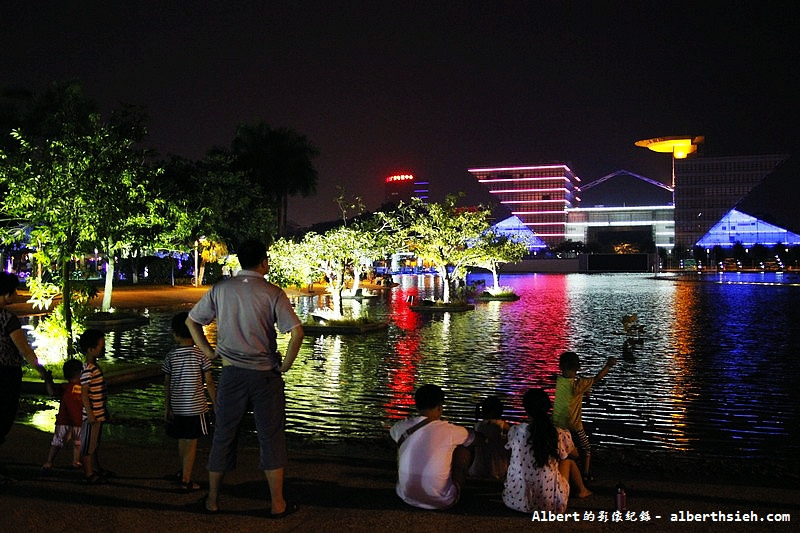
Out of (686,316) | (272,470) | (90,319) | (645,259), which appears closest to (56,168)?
(272,470)

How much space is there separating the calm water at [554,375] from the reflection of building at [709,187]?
567ft

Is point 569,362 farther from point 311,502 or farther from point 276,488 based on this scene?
point 276,488

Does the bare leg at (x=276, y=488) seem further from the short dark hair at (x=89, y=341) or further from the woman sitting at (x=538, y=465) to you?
the short dark hair at (x=89, y=341)

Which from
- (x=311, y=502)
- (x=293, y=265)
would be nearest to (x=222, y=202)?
(x=293, y=265)

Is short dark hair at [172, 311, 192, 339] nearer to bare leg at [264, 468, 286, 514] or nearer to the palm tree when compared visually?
bare leg at [264, 468, 286, 514]

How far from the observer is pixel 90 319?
27.4 metres

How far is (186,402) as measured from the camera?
707 centimetres

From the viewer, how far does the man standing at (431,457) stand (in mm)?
6398

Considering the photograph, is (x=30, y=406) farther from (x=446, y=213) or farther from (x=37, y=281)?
(x=446, y=213)

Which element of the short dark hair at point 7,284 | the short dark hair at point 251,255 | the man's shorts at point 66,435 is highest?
the short dark hair at point 251,255

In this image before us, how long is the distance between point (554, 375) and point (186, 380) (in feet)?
33.9

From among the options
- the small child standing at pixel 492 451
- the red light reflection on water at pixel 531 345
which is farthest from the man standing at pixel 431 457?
the red light reflection on water at pixel 531 345

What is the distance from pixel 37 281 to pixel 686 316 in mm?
26134

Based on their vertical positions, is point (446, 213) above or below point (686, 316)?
above
